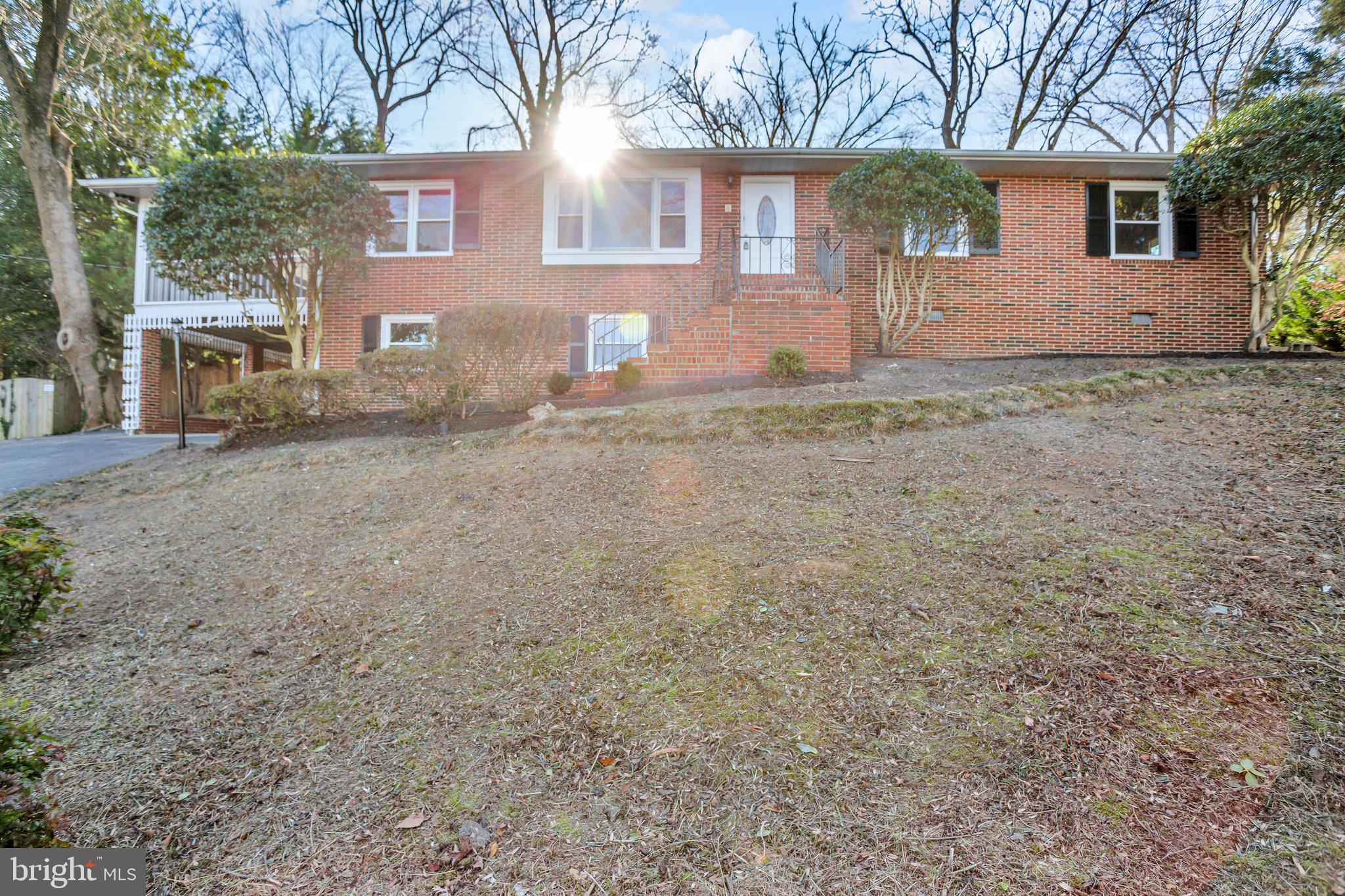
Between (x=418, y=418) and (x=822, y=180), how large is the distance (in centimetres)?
800

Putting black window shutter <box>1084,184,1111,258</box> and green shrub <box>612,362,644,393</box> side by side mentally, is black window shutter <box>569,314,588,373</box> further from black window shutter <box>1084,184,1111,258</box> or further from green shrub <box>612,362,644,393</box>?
black window shutter <box>1084,184,1111,258</box>

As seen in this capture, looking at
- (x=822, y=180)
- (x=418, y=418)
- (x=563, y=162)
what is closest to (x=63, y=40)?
(x=563, y=162)

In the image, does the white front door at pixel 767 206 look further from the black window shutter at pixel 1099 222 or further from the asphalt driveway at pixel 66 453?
the asphalt driveway at pixel 66 453

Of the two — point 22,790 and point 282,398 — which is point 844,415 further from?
point 282,398

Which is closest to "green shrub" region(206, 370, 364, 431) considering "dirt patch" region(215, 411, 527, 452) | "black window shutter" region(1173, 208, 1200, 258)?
"dirt patch" region(215, 411, 527, 452)

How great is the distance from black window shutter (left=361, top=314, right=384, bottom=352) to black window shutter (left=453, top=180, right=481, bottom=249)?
6.25ft

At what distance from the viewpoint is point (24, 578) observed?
299cm

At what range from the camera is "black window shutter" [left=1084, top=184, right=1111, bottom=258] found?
11461 mm

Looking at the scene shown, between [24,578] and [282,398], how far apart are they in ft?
18.1

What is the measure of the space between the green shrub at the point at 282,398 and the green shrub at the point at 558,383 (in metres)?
2.34

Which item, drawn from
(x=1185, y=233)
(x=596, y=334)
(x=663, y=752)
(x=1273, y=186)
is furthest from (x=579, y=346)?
(x=1185, y=233)

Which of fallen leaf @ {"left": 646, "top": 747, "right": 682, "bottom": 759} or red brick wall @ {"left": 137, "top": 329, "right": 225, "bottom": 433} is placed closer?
fallen leaf @ {"left": 646, "top": 747, "right": 682, "bottom": 759}

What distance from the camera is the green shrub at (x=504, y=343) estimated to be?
25.0 feet

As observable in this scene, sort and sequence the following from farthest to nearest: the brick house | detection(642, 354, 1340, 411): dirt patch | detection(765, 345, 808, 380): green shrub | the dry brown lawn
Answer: the brick house → detection(765, 345, 808, 380): green shrub → detection(642, 354, 1340, 411): dirt patch → the dry brown lawn
